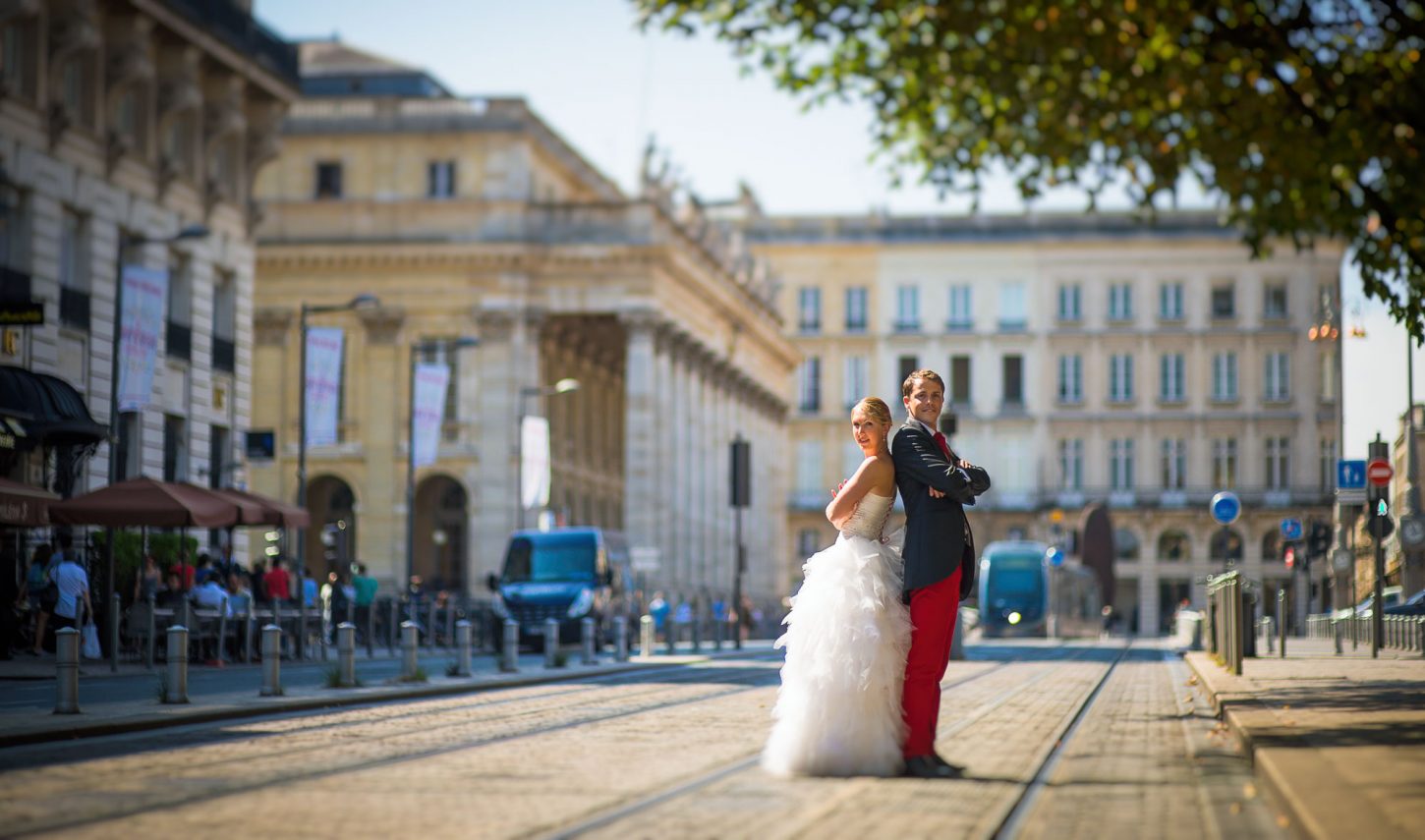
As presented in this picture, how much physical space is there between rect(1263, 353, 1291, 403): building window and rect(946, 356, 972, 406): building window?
1437 centimetres

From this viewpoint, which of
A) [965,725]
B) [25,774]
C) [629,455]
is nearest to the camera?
[25,774]

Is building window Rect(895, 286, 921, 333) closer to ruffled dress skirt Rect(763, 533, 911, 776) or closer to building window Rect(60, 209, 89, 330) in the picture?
building window Rect(60, 209, 89, 330)

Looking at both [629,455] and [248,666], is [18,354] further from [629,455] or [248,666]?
[629,455]

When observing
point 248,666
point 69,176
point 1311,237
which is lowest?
point 248,666

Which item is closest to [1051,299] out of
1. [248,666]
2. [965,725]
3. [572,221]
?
[572,221]

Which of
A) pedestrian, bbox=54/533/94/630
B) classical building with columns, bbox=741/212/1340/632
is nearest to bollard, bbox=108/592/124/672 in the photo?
pedestrian, bbox=54/533/94/630

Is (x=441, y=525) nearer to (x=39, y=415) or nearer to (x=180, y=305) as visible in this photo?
(x=180, y=305)

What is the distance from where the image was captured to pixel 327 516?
74.0m

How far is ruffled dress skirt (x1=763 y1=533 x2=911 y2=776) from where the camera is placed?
11.8 m

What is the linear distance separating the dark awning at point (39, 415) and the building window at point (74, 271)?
4347mm

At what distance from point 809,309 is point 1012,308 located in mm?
10257

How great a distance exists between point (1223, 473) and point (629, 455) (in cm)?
4462

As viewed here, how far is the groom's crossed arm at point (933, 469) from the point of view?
39.2 feet

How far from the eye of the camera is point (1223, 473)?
107938 millimetres
